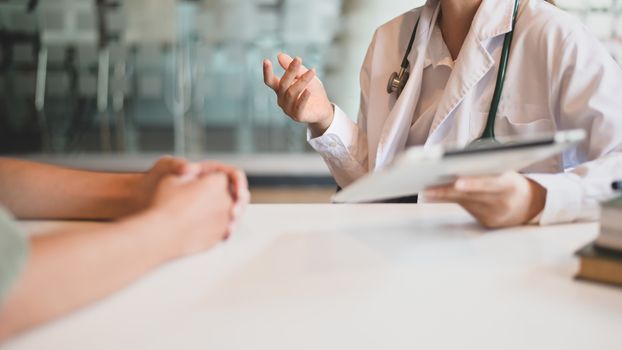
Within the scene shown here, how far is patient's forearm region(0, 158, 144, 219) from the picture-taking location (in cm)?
96

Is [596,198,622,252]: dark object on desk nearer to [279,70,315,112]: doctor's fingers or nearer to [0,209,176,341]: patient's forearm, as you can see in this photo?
[0,209,176,341]: patient's forearm

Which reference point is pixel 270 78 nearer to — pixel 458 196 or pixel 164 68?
pixel 458 196

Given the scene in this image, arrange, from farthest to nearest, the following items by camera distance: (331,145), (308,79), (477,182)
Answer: (331,145) < (308,79) < (477,182)

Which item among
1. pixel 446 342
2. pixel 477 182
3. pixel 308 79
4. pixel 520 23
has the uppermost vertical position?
pixel 520 23

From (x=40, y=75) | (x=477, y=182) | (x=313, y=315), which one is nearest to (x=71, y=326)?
(x=313, y=315)

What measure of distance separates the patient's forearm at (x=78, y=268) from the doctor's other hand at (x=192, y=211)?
3 centimetres

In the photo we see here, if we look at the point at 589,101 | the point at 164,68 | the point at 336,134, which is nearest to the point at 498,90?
the point at 589,101

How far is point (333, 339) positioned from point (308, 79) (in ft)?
2.77

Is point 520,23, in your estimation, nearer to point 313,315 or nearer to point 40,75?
point 313,315

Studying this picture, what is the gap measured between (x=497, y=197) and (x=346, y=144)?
70 centimetres

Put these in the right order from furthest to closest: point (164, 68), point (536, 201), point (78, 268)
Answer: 1. point (164, 68)
2. point (536, 201)
3. point (78, 268)

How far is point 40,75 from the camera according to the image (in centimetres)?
423

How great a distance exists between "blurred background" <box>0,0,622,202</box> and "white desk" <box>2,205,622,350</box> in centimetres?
316

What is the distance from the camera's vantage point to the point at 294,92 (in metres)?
1.38
